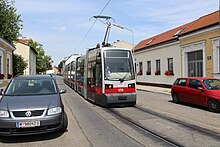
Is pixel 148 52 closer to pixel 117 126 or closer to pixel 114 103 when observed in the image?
pixel 114 103

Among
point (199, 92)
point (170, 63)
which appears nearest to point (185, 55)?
point (170, 63)

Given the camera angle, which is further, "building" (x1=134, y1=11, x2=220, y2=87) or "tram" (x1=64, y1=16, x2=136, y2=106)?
"building" (x1=134, y1=11, x2=220, y2=87)

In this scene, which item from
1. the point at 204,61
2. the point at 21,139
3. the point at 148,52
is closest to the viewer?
the point at 21,139

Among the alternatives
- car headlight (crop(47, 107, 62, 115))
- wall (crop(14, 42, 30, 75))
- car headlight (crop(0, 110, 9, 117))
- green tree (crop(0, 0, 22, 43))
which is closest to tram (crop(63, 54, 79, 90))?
green tree (crop(0, 0, 22, 43))

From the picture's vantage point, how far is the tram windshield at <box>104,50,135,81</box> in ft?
39.8

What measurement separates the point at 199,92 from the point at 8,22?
2676 centimetres

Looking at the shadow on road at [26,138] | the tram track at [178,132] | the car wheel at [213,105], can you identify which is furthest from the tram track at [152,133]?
the car wheel at [213,105]

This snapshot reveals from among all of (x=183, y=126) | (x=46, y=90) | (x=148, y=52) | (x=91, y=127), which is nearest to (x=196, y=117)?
(x=183, y=126)

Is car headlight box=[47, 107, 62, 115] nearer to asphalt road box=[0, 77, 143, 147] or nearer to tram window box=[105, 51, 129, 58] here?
asphalt road box=[0, 77, 143, 147]

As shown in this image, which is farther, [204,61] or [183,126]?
[204,61]

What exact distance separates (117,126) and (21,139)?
2.95 metres

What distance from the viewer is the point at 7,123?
5906 millimetres

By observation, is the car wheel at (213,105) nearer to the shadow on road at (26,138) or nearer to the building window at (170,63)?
the shadow on road at (26,138)

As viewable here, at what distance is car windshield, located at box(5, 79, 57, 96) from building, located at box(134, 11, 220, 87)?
45.9 feet
